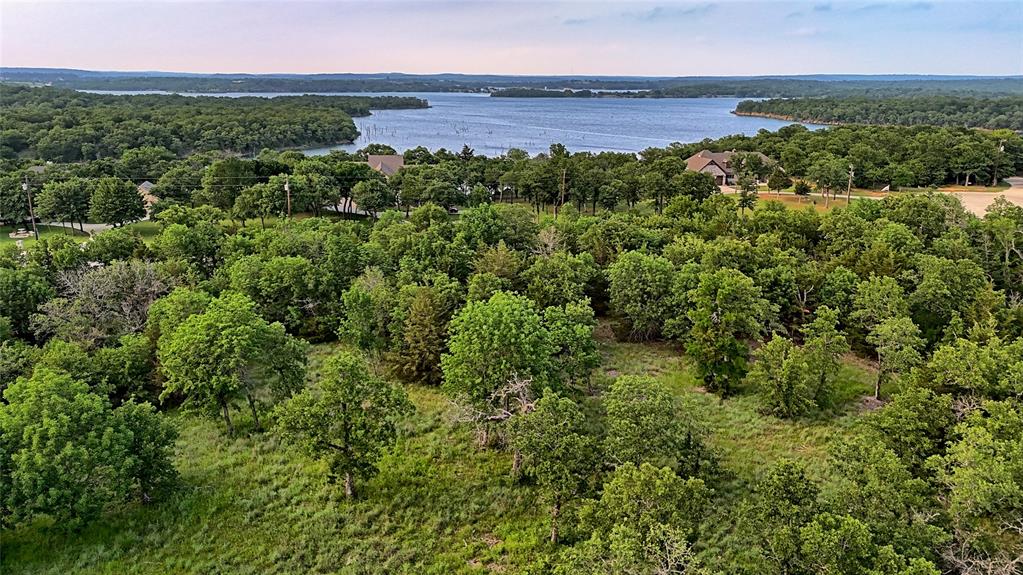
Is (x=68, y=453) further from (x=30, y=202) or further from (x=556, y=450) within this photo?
(x=30, y=202)

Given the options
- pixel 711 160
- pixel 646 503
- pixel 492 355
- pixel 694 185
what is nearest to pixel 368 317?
pixel 492 355

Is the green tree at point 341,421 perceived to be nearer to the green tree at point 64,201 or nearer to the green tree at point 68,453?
the green tree at point 68,453

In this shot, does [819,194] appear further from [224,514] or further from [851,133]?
[224,514]

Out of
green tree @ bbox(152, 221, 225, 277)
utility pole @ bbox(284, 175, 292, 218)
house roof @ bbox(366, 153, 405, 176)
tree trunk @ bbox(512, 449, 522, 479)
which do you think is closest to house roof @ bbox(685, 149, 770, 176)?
house roof @ bbox(366, 153, 405, 176)

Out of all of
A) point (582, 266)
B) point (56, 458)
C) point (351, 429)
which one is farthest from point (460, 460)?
point (582, 266)

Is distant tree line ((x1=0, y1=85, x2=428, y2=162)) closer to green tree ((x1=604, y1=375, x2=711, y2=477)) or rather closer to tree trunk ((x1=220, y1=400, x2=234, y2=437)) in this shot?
tree trunk ((x1=220, y1=400, x2=234, y2=437))
